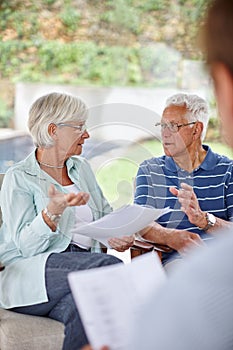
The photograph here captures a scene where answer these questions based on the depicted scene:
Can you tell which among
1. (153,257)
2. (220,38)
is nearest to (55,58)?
(153,257)

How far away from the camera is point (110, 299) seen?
110cm

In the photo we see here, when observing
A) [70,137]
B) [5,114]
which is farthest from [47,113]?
[5,114]

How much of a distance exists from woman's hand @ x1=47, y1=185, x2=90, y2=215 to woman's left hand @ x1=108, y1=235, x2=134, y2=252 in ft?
0.59

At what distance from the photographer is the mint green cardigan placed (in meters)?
2.18

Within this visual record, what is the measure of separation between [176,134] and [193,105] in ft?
0.39

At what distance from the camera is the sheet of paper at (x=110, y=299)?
3.45ft

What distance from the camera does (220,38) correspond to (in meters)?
0.71

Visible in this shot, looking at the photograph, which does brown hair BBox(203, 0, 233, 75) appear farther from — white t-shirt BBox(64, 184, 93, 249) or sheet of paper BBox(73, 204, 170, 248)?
white t-shirt BBox(64, 184, 93, 249)

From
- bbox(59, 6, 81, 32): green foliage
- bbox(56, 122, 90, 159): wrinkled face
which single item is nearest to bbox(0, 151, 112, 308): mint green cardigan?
bbox(56, 122, 90, 159): wrinkled face

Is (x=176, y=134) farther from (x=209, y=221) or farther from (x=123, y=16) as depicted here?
(x=123, y=16)

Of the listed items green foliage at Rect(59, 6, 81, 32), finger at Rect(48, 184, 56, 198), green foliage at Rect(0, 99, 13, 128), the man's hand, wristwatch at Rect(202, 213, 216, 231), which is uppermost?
green foliage at Rect(59, 6, 81, 32)

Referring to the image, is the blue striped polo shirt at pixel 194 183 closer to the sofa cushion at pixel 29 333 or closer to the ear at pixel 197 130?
the ear at pixel 197 130

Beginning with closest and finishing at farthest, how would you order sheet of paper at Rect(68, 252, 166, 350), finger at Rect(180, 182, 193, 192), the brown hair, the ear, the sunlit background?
1. the brown hair
2. sheet of paper at Rect(68, 252, 166, 350)
3. finger at Rect(180, 182, 193, 192)
4. the ear
5. the sunlit background

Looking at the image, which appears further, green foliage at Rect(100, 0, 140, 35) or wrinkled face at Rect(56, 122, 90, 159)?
green foliage at Rect(100, 0, 140, 35)
